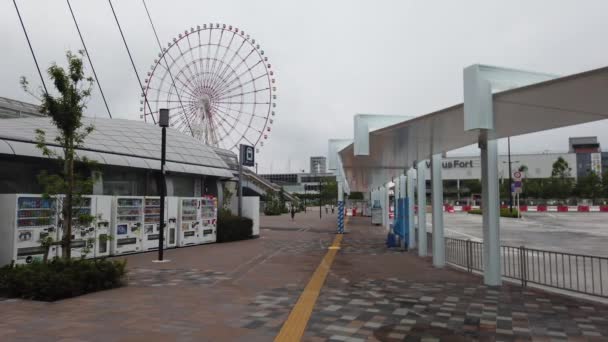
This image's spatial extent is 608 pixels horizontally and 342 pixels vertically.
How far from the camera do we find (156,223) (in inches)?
668

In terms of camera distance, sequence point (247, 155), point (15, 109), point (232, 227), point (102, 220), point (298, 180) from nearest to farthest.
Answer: point (102, 220) → point (232, 227) → point (247, 155) → point (15, 109) → point (298, 180)

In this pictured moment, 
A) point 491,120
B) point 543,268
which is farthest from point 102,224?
point 543,268

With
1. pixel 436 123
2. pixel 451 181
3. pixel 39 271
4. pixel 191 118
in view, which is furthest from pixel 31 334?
pixel 451 181

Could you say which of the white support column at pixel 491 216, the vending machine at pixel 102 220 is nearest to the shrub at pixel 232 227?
the vending machine at pixel 102 220

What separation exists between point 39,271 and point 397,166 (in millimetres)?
13531

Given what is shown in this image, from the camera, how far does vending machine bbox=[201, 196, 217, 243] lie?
1942 centimetres

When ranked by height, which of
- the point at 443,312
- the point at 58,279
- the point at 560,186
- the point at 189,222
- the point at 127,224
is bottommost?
the point at 443,312

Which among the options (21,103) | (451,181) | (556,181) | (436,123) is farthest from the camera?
(451,181)

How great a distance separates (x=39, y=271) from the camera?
822 cm

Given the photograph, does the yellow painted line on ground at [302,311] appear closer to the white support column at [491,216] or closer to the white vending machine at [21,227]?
the white support column at [491,216]

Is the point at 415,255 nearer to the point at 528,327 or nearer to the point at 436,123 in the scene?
the point at 436,123

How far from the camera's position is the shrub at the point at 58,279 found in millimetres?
7801

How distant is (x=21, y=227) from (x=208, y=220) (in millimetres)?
9065

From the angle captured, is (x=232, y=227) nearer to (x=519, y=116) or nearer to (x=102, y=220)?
(x=102, y=220)
